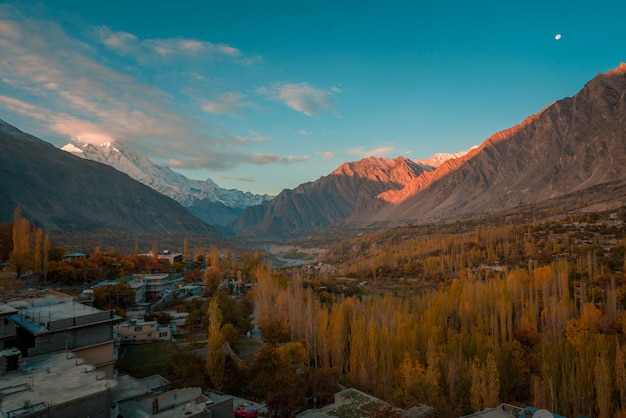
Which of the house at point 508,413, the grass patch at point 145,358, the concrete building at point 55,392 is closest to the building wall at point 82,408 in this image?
the concrete building at point 55,392

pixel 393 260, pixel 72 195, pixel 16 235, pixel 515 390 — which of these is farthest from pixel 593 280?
pixel 72 195

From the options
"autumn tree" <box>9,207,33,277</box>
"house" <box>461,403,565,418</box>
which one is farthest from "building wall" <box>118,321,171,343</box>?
"house" <box>461,403,565,418</box>

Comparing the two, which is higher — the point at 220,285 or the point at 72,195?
the point at 72,195

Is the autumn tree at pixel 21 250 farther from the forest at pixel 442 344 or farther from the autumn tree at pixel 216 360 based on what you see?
the autumn tree at pixel 216 360

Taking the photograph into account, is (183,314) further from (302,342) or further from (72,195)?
(72,195)

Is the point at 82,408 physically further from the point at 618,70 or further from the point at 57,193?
the point at 618,70

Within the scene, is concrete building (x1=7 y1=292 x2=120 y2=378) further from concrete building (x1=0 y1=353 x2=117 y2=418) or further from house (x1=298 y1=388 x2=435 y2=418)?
house (x1=298 y1=388 x2=435 y2=418)

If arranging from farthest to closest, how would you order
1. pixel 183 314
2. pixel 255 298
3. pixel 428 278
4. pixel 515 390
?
pixel 428 278, pixel 255 298, pixel 183 314, pixel 515 390
